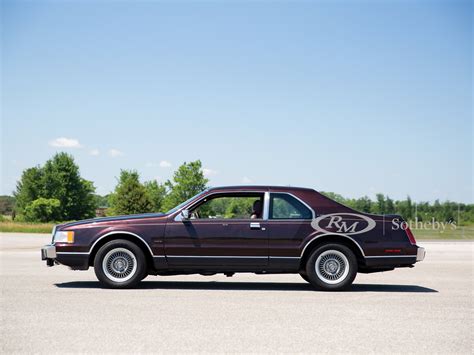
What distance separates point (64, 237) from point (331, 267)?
14.9 ft

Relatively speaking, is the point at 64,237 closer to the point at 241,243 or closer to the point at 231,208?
the point at 231,208

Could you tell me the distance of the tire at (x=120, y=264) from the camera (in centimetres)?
952

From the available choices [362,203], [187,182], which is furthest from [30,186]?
[362,203]

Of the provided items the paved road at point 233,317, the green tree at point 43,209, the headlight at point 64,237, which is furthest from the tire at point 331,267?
the green tree at point 43,209

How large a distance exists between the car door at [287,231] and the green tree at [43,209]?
66.8m

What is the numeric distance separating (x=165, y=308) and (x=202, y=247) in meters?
2.23

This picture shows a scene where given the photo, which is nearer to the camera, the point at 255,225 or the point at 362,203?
the point at 255,225

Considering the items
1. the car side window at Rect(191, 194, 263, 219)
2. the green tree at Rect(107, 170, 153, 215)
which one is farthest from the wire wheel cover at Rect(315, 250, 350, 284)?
the green tree at Rect(107, 170, 153, 215)

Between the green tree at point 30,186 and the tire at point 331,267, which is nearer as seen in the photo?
the tire at point 331,267

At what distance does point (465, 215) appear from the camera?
123500mm

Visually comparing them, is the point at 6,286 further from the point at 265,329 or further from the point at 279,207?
the point at 265,329

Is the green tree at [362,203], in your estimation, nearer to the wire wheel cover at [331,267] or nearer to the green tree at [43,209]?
the green tree at [43,209]

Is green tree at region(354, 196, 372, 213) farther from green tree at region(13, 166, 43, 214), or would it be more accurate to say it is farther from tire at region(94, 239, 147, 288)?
tire at region(94, 239, 147, 288)

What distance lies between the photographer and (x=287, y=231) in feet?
31.7
